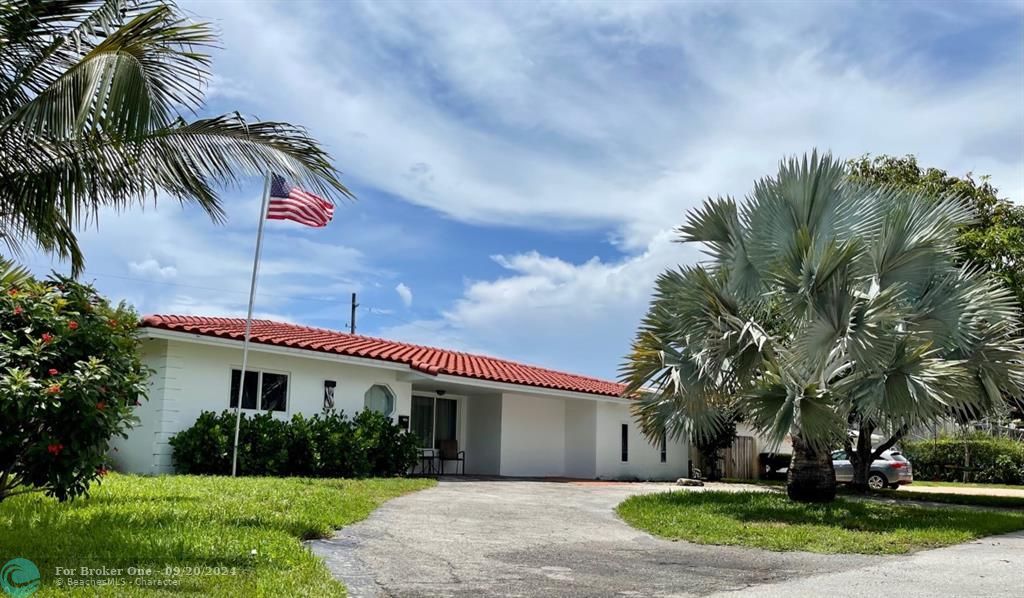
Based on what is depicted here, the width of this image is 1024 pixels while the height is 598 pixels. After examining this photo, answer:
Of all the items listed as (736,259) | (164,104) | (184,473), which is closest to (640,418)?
(736,259)

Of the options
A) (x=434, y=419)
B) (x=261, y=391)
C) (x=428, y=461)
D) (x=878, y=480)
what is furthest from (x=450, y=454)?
(x=878, y=480)

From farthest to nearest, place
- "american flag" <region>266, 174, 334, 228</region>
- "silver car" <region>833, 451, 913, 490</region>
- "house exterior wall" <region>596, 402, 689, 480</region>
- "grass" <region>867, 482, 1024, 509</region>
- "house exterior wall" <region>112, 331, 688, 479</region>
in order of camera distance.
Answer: "house exterior wall" <region>596, 402, 689, 480</region> → "silver car" <region>833, 451, 913, 490</region> → "grass" <region>867, 482, 1024, 509</region> → "american flag" <region>266, 174, 334, 228</region> → "house exterior wall" <region>112, 331, 688, 479</region>

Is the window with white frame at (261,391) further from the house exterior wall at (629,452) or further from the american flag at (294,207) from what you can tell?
the house exterior wall at (629,452)

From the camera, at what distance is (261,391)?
18547mm

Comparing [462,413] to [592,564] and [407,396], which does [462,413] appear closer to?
[407,396]

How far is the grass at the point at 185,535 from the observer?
6379mm

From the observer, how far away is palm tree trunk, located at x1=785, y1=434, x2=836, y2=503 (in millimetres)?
14758

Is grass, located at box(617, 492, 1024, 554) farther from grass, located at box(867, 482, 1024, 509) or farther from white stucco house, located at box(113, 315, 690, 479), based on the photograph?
white stucco house, located at box(113, 315, 690, 479)

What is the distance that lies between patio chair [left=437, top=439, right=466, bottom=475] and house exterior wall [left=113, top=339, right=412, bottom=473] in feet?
18.1

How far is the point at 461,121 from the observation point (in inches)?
601

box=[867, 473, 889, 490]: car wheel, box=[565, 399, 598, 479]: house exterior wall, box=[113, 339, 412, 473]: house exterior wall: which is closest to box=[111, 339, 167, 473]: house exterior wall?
box=[113, 339, 412, 473]: house exterior wall

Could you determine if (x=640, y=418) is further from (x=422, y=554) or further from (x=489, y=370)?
(x=489, y=370)

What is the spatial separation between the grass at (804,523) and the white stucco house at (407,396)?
763 centimetres

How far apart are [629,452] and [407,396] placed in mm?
9280
